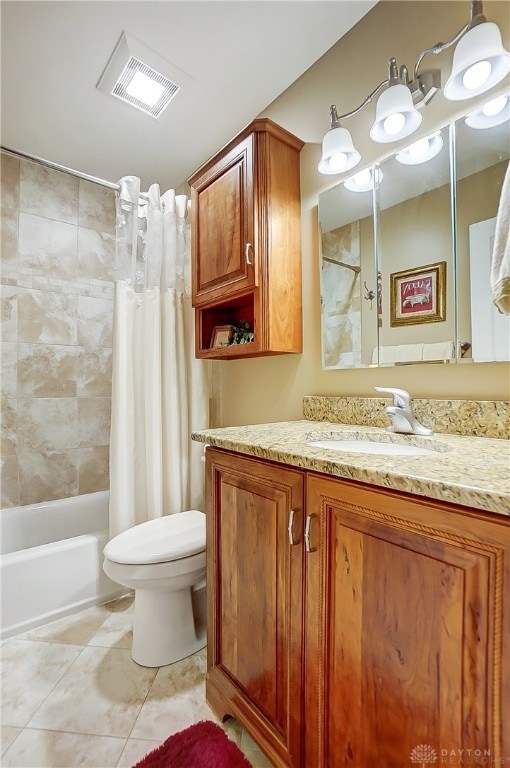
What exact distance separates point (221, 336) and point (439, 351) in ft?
3.42

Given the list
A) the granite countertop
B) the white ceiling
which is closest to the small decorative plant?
the granite countertop

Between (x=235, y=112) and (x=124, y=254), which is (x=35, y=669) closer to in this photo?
(x=124, y=254)

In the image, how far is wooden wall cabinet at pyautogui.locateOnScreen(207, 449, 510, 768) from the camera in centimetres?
53

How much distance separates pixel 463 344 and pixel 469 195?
0.45m

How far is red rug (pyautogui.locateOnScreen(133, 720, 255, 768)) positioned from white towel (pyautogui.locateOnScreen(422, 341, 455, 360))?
134 centimetres

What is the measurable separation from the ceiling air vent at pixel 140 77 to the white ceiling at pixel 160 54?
0.03 meters

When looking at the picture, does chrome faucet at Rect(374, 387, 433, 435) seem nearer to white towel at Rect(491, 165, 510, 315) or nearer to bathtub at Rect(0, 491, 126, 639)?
white towel at Rect(491, 165, 510, 315)

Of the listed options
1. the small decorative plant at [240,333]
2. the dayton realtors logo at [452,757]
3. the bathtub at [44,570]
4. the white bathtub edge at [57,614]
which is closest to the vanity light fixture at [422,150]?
the small decorative plant at [240,333]

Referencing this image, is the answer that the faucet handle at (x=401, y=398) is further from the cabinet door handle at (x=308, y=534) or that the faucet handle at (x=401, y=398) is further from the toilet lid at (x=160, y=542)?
the toilet lid at (x=160, y=542)

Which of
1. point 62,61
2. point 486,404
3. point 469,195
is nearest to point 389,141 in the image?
point 469,195

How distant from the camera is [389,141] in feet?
4.03

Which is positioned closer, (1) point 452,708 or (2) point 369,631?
(1) point 452,708

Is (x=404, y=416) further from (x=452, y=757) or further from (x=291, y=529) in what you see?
(x=452, y=757)

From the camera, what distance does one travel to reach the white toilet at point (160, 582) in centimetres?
130
